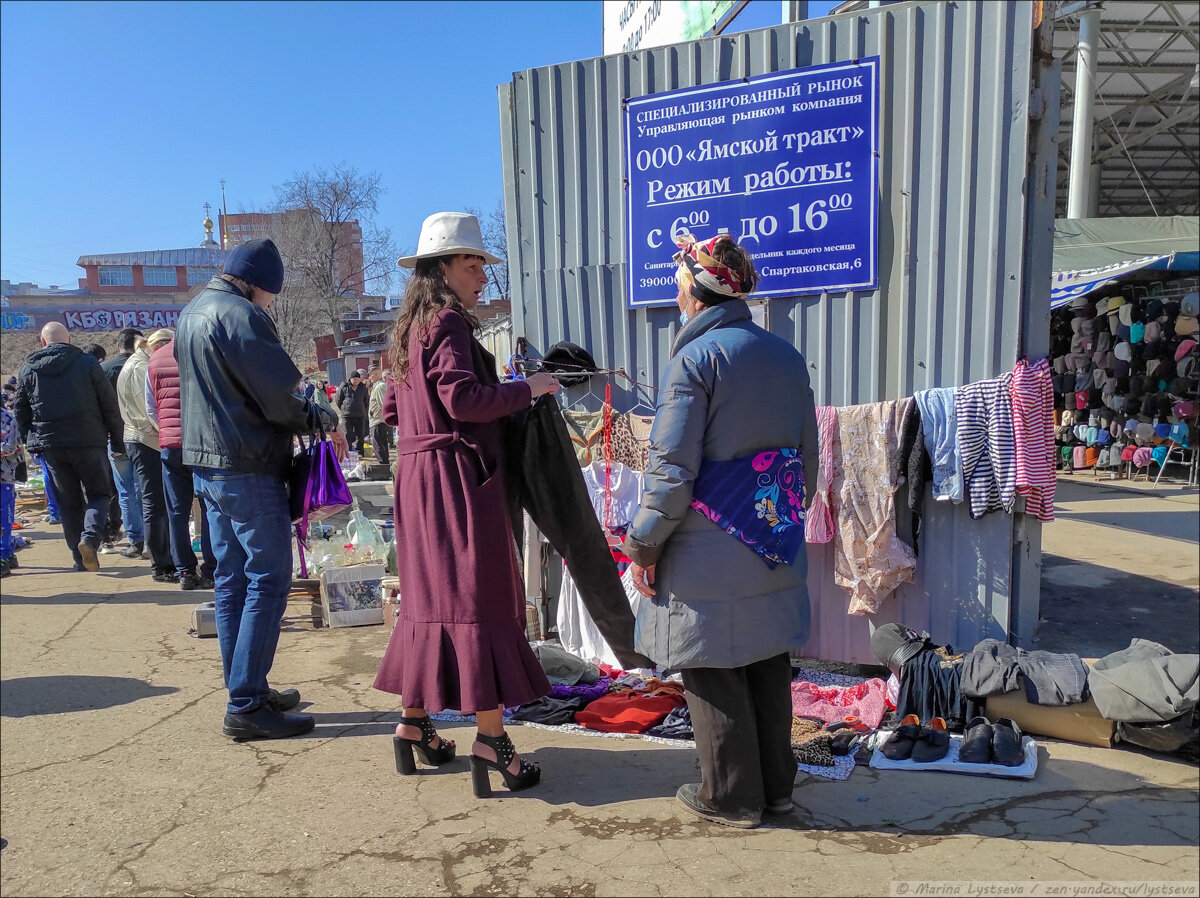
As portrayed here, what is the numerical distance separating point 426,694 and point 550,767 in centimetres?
66

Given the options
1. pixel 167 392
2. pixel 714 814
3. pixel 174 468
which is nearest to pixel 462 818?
pixel 714 814

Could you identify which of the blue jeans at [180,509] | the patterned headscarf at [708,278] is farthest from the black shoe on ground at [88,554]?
the patterned headscarf at [708,278]

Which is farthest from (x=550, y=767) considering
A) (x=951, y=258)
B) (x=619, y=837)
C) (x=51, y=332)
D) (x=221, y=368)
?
(x=51, y=332)

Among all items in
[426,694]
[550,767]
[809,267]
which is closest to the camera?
[426,694]

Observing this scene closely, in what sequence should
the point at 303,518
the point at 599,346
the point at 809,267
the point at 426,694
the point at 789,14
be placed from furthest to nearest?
1. the point at 789,14
2. the point at 599,346
3. the point at 809,267
4. the point at 303,518
5. the point at 426,694

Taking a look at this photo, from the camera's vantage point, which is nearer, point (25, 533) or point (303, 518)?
point (303, 518)

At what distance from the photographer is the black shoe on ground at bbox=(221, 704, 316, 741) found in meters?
3.52

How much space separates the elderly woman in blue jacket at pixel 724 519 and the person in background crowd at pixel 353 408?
13.1 m

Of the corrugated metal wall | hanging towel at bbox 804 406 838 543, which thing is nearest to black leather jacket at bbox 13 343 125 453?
the corrugated metal wall

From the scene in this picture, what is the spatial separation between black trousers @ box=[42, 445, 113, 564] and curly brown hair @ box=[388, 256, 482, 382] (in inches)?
198

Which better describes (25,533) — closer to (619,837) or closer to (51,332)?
(51,332)

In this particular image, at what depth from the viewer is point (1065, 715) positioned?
3361mm

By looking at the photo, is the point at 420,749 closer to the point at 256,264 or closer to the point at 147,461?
the point at 256,264

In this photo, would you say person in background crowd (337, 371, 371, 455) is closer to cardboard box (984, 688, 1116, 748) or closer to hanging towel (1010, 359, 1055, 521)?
hanging towel (1010, 359, 1055, 521)
